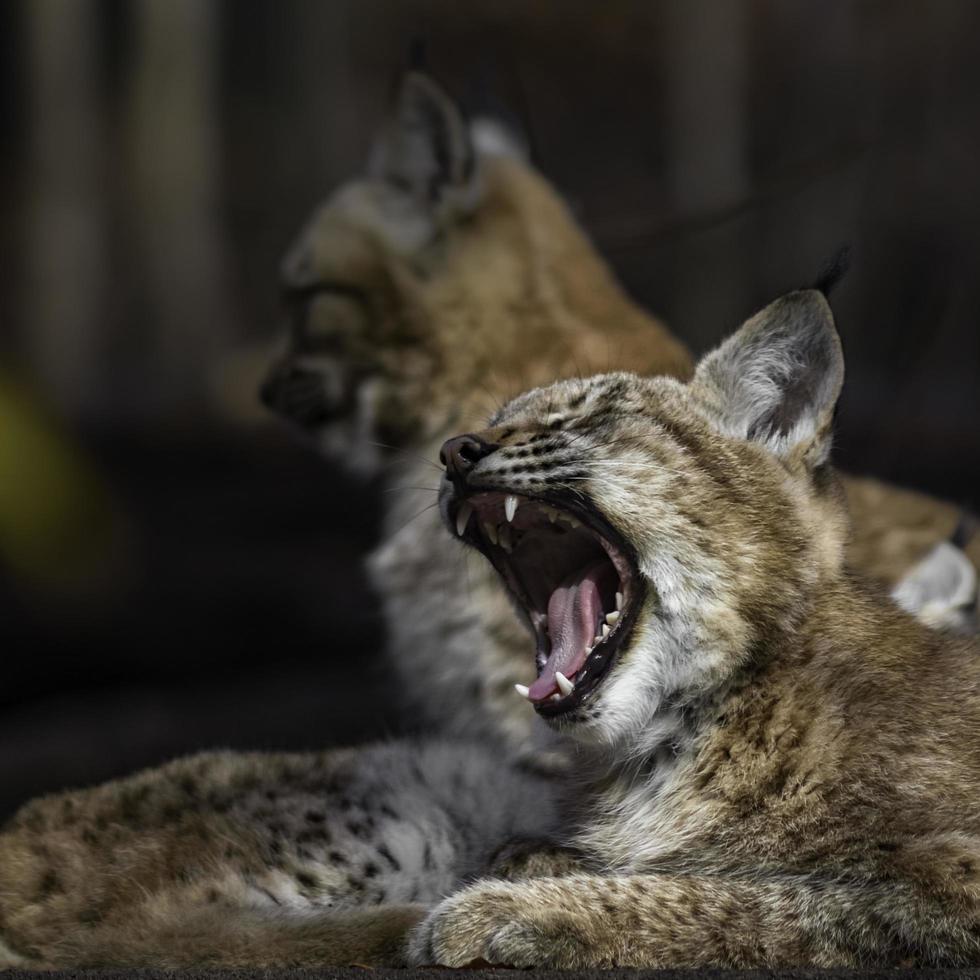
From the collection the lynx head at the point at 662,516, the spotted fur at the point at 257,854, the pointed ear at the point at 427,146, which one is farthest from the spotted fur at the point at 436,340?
the lynx head at the point at 662,516

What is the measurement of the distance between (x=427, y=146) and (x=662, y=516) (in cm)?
242

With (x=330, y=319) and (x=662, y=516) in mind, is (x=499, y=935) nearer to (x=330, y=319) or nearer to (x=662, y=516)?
(x=662, y=516)

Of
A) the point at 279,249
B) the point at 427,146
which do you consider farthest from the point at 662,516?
the point at 279,249

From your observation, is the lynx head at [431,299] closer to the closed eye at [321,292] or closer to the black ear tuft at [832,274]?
the closed eye at [321,292]

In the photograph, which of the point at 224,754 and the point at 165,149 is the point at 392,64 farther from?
the point at 224,754

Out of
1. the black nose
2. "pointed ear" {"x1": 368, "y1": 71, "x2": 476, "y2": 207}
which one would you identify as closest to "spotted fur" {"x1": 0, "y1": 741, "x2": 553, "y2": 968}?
the black nose

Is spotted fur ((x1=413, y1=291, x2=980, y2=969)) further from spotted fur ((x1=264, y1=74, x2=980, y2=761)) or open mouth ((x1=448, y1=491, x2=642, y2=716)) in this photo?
spotted fur ((x1=264, y1=74, x2=980, y2=761))

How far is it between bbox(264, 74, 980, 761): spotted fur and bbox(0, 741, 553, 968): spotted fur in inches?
36.0

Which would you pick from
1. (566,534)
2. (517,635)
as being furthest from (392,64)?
(566,534)

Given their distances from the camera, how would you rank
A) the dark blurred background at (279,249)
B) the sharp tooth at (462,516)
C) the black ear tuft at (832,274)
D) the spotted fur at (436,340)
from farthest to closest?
the dark blurred background at (279,249) < the spotted fur at (436,340) < the sharp tooth at (462,516) < the black ear tuft at (832,274)

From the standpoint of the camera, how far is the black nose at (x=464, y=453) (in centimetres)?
325

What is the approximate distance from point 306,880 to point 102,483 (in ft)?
22.9

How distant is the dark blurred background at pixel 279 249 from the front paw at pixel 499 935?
3534mm

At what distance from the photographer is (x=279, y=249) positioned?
11000 mm
